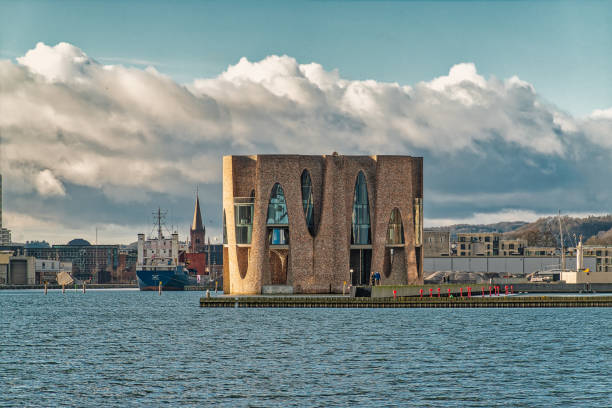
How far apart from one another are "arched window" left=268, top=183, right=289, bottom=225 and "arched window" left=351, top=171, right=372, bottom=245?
10.6 m

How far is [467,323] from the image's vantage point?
313 ft

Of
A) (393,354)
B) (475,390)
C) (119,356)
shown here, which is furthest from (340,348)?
(475,390)

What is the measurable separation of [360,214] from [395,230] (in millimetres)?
6246

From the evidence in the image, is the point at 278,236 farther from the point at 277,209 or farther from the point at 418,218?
the point at 418,218

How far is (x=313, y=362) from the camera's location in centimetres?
6278

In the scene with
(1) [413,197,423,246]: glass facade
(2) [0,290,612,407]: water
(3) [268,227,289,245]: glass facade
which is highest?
(1) [413,197,423,246]: glass facade

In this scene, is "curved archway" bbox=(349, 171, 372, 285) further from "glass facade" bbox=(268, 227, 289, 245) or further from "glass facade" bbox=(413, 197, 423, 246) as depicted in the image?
"glass facade" bbox=(268, 227, 289, 245)

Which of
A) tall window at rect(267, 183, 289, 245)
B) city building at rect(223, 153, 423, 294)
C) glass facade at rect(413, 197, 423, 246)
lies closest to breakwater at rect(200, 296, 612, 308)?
city building at rect(223, 153, 423, 294)

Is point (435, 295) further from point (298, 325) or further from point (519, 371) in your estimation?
point (519, 371)

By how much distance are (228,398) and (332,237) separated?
88.4 m

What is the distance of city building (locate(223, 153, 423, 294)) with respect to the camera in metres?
136

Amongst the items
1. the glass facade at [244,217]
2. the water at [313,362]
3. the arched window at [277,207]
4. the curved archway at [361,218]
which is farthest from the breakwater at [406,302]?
the curved archway at [361,218]

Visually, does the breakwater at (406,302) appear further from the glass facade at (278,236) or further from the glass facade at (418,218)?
the glass facade at (418,218)

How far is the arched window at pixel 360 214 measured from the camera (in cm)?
14000
